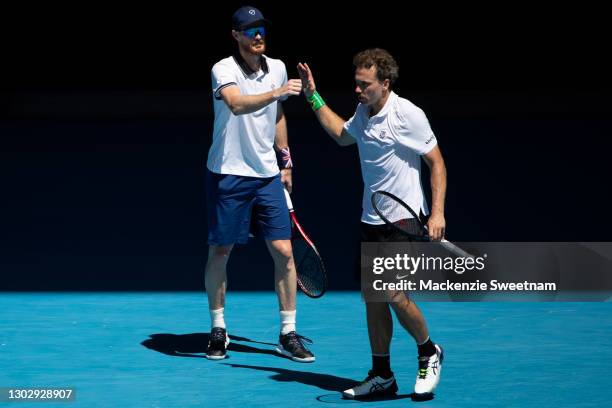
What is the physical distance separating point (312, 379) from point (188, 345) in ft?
3.24

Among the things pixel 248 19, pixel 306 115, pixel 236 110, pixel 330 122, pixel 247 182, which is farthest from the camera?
pixel 306 115

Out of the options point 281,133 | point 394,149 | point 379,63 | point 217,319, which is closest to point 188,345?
point 217,319

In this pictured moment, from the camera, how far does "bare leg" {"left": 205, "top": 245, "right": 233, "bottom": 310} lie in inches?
279

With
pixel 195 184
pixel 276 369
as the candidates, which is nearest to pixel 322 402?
pixel 276 369

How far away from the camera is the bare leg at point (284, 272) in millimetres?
7059

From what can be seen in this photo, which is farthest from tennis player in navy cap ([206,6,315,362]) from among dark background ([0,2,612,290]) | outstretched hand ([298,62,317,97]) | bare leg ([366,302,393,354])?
dark background ([0,2,612,290])

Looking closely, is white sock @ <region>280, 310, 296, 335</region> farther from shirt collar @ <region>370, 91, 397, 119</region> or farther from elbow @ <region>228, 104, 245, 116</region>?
shirt collar @ <region>370, 91, 397, 119</region>

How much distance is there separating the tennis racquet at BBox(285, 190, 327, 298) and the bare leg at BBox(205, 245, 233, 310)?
41 centimetres

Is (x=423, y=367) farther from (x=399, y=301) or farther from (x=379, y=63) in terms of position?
(x=379, y=63)

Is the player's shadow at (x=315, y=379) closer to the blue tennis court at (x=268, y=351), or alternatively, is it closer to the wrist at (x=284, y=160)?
the blue tennis court at (x=268, y=351)

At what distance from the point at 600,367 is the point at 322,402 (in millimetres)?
1463

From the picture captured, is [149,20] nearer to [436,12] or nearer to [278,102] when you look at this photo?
[436,12]

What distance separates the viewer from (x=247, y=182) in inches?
277

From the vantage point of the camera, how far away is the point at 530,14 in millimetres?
17859
